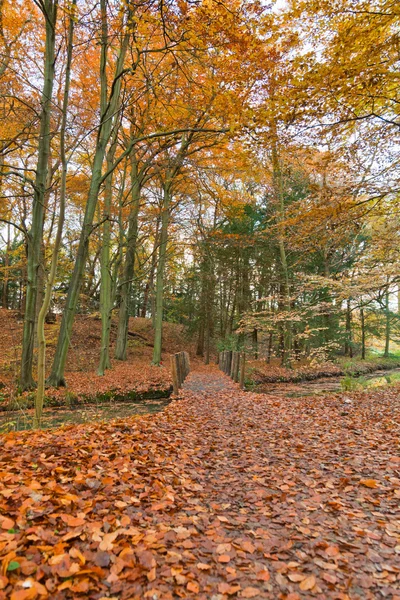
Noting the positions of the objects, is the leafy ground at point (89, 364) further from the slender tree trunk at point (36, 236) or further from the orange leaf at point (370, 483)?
the orange leaf at point (370, 483)

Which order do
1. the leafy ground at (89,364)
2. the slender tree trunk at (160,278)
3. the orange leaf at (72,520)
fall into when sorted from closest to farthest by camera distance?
the orange leaf at (72,520)
the leafy ground at (89,364)
the slender tree trunk at (160,278)

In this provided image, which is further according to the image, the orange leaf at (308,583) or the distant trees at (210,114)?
the distant trees at (210,114)

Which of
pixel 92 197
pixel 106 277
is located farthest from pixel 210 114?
pixel 106 277

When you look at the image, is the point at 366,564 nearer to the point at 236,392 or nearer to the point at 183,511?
the point at 183,511

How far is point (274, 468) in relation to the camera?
3.74 metres

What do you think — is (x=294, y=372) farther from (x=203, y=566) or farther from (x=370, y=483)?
(x=203, y=566)

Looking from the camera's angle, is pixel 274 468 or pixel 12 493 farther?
pixel 274 468

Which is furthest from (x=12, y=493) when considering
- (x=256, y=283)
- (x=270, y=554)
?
(x=256, y=283)

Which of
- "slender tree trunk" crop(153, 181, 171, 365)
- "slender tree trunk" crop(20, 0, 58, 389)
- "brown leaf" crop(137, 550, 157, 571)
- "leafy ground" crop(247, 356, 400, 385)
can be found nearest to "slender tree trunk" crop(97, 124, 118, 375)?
"slender tree trunk" crop(153, 181, 171, 365)

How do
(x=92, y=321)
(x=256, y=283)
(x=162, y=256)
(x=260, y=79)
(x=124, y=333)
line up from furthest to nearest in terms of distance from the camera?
(x=92, y=321)
(x=256, y=283)
(x=124, y=333)
(x=162, y=256)
(x=260, y=79)

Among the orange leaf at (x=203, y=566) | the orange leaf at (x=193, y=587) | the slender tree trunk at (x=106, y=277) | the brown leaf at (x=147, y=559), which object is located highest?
the slender tree trunk at (x=106, y=277)

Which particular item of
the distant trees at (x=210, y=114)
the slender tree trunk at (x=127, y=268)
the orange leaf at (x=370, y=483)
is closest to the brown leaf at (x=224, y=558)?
the orange leaf at (x=370, y=483)

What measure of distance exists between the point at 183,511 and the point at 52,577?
122 cm

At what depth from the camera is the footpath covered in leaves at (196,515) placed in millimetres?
1810
